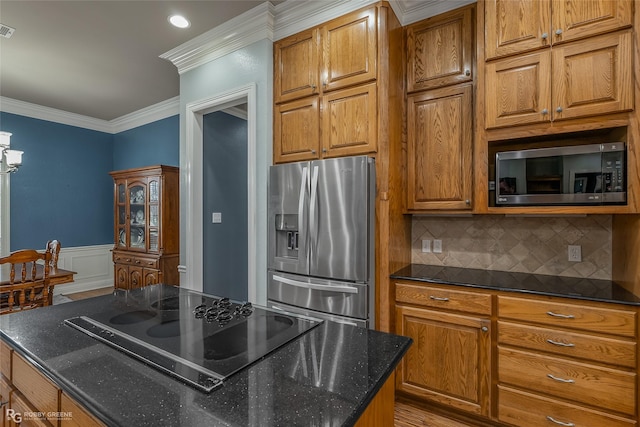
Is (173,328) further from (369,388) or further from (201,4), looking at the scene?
(201,4)

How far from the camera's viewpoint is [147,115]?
4.89 m

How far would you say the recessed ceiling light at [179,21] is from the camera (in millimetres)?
2523

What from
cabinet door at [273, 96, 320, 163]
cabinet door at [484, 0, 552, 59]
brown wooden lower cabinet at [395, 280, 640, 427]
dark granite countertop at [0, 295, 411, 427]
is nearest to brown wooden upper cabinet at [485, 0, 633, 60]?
cabinet door at [484, 0, 552, 59]

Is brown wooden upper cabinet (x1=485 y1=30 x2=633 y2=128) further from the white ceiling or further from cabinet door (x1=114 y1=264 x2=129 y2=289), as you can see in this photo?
cabinet door (x1=114 y1=264 x2=129 y2=289)

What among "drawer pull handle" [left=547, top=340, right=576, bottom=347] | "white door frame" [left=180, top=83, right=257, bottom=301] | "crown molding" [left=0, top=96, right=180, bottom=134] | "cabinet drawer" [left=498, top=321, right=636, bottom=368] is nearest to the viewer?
"cabinet drawer" [left=498, top=321, right=636, bottom=368]

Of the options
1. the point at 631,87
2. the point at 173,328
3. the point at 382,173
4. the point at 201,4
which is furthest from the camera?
the point at 201,4

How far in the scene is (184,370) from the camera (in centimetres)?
82

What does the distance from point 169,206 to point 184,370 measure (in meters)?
3.59

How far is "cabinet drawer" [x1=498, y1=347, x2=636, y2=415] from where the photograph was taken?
157 centimetres

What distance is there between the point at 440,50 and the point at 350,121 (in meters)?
0.85

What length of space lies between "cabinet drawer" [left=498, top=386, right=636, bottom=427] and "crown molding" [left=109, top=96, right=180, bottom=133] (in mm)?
4847

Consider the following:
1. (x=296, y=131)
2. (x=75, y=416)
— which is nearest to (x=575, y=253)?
(x=296, y=131)

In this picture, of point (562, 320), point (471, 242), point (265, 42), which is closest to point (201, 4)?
point (265, 42)

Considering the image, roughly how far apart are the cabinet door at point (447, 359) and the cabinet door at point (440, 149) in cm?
79
